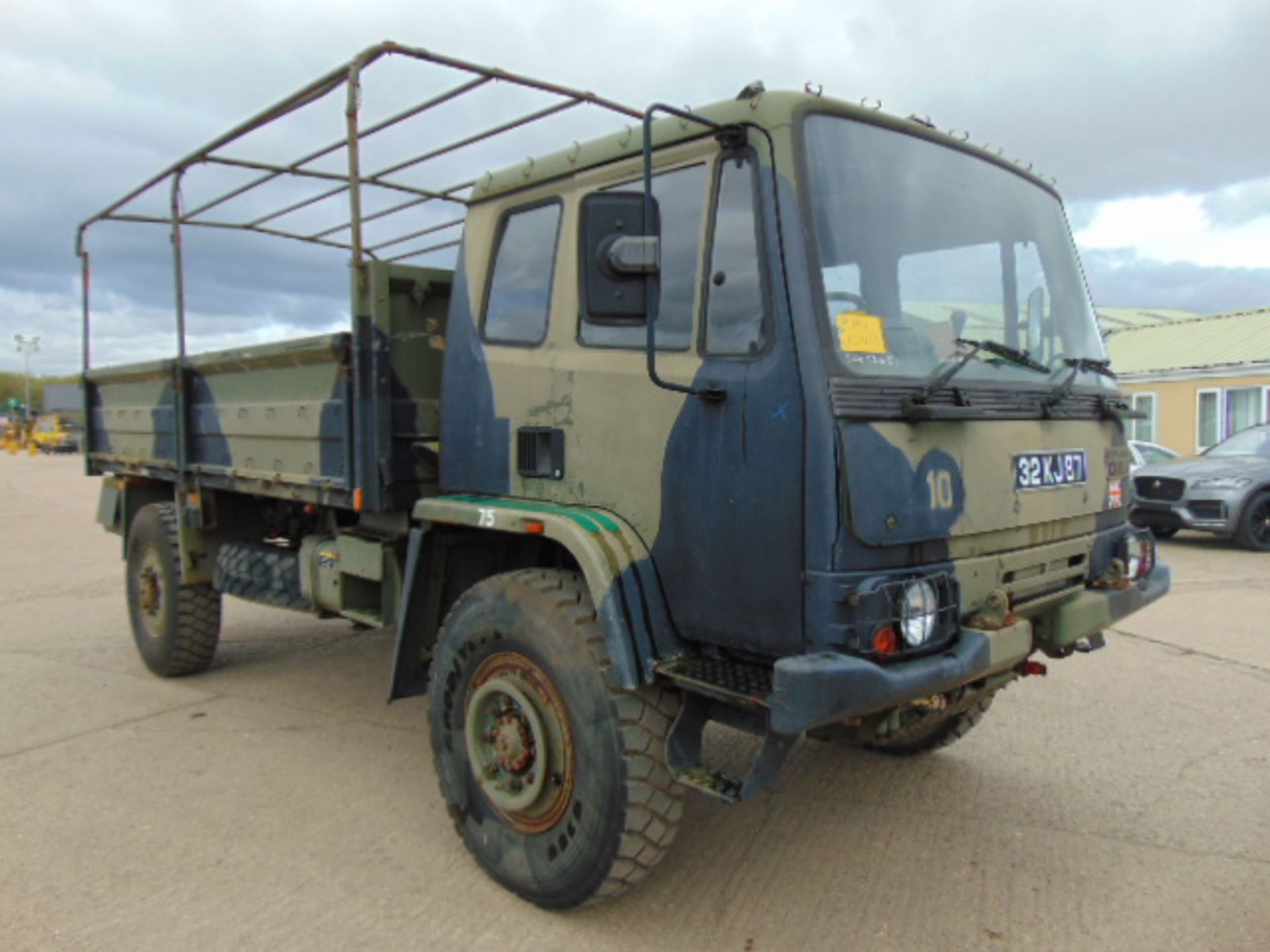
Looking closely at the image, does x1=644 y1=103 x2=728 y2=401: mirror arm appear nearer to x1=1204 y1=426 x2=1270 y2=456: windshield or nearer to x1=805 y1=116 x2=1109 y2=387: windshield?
x1=805 y1=116 x2=1109 y2=387: windshield

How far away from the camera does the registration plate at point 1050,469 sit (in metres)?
3.20

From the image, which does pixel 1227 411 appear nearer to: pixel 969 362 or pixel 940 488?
pixel 969 362

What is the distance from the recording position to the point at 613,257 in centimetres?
284

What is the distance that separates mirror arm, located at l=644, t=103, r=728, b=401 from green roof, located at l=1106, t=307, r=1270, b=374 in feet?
75.0

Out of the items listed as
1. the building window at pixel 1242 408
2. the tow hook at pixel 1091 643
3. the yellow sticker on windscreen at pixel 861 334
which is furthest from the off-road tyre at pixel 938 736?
the building window at pixel 1242 408

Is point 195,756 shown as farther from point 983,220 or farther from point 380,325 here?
point 983,220

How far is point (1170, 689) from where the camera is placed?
5.79 metres

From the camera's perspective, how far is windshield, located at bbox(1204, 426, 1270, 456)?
1273cm

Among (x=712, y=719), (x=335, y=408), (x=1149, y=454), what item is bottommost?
(x=712, y=719)

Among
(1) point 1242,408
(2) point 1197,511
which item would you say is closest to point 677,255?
(2) point 1197,511

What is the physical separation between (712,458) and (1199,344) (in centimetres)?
2631

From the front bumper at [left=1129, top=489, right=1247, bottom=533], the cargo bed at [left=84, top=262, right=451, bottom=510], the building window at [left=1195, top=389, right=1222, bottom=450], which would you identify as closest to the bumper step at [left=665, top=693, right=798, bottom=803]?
the cargo bed at [left=84, top=262, right=451, bottom=510]

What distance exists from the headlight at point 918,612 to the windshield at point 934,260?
0.61m

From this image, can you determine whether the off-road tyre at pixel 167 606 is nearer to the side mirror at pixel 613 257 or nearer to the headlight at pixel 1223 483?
the side mirror at pixel 613 257
